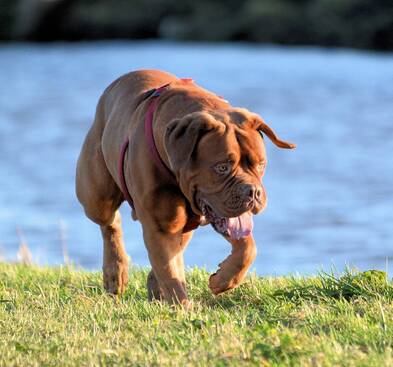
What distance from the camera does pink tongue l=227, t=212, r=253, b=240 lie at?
20.9 feet

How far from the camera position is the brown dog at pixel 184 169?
244 inches

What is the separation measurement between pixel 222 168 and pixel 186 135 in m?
0.26

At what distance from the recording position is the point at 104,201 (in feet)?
25.6

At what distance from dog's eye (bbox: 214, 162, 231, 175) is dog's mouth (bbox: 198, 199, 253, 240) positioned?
23 centimetres

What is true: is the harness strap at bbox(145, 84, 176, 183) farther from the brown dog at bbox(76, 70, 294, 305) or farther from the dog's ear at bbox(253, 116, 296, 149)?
the dog's ear at bbox(253, 116, 296, 149)

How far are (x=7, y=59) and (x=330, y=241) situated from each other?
3500 centimetres

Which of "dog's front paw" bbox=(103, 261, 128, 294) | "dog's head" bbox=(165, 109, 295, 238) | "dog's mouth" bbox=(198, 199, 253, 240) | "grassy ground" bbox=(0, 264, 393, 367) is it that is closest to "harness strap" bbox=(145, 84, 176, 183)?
"dog's head" bbox=(165, 109, 295, 238)

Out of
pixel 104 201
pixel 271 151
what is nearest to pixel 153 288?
pixel 104 201

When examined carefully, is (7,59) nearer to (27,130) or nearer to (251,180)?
(27,130)

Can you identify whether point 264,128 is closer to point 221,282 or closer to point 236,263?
point 236,263

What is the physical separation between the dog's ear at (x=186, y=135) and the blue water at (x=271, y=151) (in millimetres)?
2317

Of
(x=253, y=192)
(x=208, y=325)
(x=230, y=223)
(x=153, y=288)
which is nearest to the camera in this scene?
(x=208, y=325)

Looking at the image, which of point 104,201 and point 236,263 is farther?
point 104,201

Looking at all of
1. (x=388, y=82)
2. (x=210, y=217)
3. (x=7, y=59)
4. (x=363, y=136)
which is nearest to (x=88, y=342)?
(x=210, y=217)
